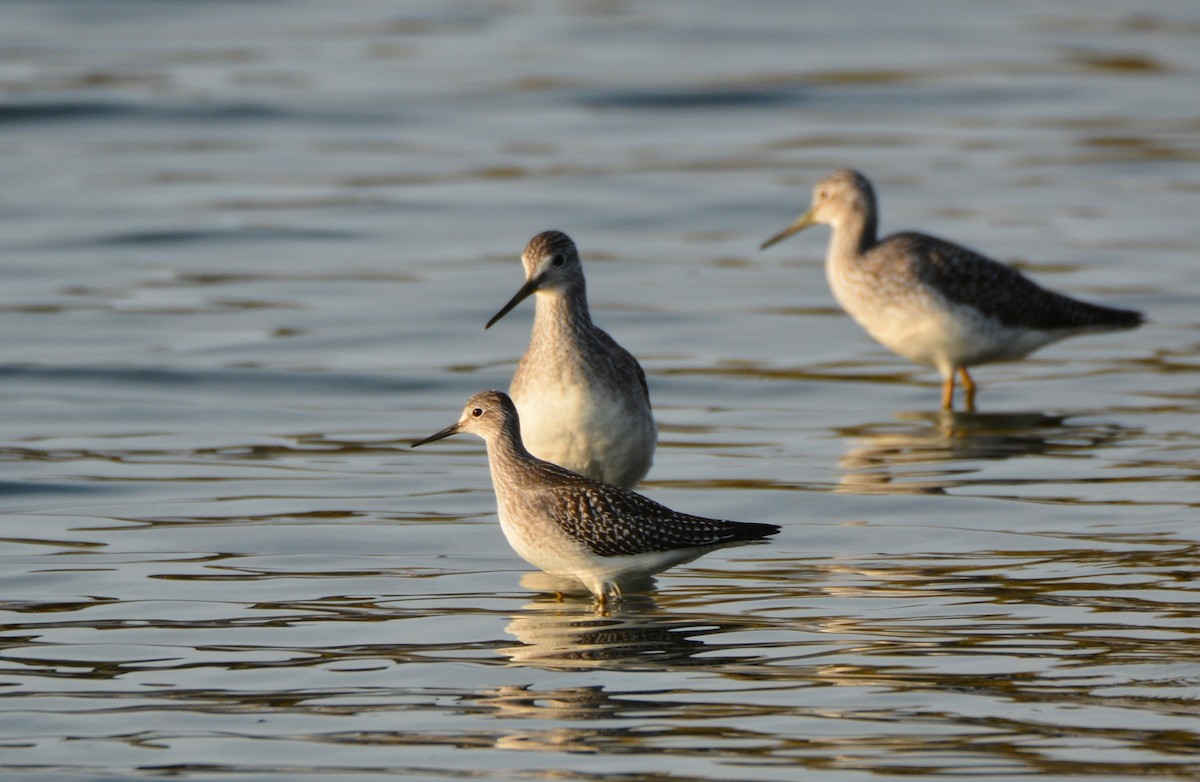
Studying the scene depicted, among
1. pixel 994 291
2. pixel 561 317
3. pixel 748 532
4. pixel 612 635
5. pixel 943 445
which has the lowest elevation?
pixel 612 635

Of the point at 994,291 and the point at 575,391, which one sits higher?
the point at 994,291

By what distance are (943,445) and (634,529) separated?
451cm

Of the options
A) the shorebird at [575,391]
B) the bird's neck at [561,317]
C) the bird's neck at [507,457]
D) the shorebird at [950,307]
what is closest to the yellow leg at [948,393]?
the shorebird at [950,307]

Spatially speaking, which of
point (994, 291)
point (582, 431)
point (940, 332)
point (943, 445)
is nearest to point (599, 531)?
point (582, 431)

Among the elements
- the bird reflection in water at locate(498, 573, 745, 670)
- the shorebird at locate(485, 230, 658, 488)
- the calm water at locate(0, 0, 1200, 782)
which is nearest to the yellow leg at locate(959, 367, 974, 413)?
the calm water at locate(0, 0, 1200, 782)

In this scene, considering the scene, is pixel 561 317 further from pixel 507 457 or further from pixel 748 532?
pixel 748 532

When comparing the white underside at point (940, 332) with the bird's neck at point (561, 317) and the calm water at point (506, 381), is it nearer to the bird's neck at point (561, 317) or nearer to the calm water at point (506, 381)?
the calm water at point (506, 381)

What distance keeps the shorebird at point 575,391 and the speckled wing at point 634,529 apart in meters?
1.24

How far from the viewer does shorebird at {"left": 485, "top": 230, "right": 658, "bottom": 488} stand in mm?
10734

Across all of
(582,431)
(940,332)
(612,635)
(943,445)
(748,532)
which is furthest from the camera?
(940,332)

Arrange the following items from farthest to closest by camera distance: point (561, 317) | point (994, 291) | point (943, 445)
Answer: point (994, 291), point (943, 445), point (561, 317)

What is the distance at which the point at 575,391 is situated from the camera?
10.7 metres

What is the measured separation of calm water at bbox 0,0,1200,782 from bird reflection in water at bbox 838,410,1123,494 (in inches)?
2.3

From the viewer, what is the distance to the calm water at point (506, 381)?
792cm
